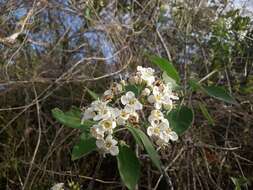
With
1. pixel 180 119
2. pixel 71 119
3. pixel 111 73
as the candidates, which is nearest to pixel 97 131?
pixel 71 119

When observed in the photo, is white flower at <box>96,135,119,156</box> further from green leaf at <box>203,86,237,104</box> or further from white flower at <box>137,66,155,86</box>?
green leaf at <box>203,86,237,104</box>

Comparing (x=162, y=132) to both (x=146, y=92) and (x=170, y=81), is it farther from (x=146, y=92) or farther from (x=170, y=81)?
(x=170, y=81)

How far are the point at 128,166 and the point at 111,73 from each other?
1.11 metres

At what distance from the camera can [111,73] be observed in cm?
226

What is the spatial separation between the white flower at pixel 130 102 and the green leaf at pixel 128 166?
0.11m

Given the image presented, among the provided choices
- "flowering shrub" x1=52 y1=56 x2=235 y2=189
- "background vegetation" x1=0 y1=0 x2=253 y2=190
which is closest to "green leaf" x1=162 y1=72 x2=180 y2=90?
"flowering shrub" x1=52 y1=56 x2=235 y2=189

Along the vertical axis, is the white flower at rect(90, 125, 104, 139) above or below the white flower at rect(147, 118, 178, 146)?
above

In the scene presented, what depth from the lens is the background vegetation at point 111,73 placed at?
2.02m

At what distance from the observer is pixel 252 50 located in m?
2.71

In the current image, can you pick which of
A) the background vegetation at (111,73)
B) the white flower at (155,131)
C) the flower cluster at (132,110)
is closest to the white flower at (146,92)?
the flower cluster at (132,110)

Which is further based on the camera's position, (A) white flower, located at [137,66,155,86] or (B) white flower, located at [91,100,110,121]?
(A) white flower, located at [137,66,155,86]

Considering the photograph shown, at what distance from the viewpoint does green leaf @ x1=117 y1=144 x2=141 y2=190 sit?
45.7 inches

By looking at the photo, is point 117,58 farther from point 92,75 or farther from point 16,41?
point 16,41

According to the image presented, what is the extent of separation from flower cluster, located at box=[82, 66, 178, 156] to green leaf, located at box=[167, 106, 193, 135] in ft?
0.08
